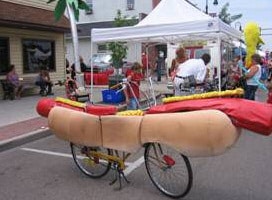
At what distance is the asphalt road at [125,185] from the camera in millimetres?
5898

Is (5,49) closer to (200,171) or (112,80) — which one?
(112,80)

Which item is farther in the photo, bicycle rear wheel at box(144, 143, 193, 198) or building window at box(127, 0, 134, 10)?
building window at box(127, 0, 134, 10)

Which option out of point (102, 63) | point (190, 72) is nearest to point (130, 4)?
point (102, 63)

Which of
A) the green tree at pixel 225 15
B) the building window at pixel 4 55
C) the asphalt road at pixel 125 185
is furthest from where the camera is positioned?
the green tree at pixel 225 15

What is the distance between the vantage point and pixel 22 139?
9703 millimetres

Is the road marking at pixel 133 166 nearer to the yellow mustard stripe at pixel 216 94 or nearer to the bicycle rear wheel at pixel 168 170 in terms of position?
the bicycle rear wheel at pixel 168 170

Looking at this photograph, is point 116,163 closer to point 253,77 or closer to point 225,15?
point 253,77

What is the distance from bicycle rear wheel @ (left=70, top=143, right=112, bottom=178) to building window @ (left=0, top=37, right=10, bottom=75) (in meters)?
11.6

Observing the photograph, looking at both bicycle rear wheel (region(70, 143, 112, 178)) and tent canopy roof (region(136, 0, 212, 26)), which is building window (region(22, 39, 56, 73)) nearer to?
tent canopy roof (region(136, 0, 212, 26))

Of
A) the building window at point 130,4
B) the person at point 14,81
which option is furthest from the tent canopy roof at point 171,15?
Result: the building window at point 130,4

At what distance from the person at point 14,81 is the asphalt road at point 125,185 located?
870cm

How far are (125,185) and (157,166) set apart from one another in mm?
604

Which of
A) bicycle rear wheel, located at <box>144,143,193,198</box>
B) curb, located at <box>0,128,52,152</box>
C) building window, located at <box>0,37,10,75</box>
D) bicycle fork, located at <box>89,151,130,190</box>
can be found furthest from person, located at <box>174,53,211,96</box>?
building window, located at <box>0,37,10,75</box>

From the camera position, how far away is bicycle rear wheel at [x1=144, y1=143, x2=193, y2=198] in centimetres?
566
